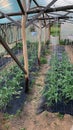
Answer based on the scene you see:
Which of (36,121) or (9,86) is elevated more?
(36,121)

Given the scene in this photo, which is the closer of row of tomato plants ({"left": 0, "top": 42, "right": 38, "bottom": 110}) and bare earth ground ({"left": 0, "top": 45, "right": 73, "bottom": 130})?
bare earth ground ({"left": 0, "top": 45, "right": 73, "bottom": 130})

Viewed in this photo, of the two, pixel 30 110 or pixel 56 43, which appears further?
pixel 56 43

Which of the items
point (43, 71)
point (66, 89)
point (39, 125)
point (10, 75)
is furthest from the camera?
point (43, 71)

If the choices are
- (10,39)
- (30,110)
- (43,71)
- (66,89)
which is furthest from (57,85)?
(10,39)

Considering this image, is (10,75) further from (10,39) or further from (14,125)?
(10,39)

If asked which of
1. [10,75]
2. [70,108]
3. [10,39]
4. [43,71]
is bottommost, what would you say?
[10,39]

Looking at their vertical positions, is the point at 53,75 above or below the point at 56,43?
above

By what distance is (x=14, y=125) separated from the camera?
13.1 feet

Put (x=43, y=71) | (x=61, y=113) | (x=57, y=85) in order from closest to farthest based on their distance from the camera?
(x=61, y=113)
(x=57, y=85)
(x=43, y=71)

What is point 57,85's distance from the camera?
16.5ft

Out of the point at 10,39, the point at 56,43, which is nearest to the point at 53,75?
the point at 10,39

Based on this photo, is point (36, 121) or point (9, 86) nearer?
point (36, 121)

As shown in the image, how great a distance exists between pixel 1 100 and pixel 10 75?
7.28 ft

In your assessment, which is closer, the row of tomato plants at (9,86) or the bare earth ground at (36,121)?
the bare earth ground at (36,121)
